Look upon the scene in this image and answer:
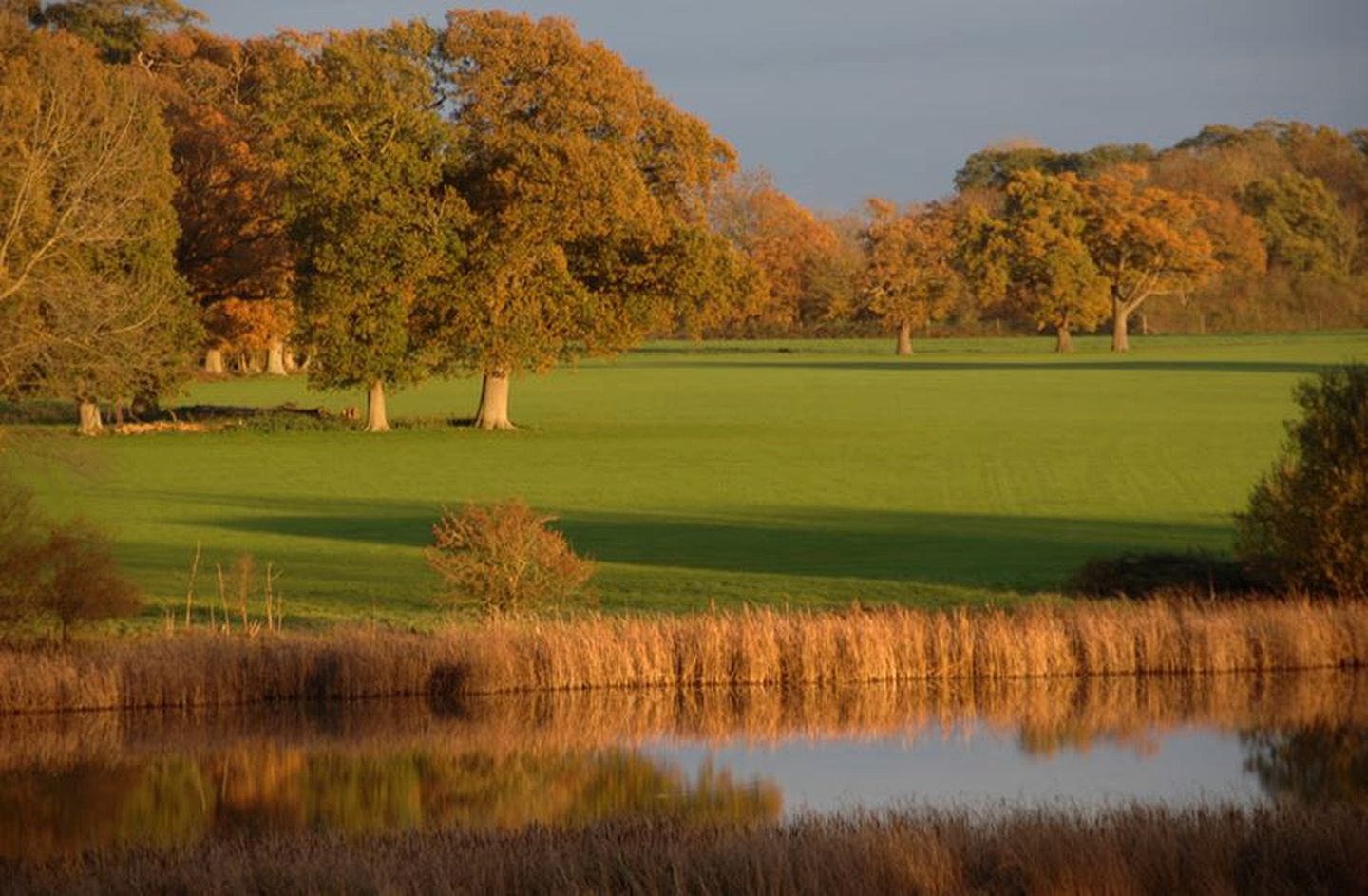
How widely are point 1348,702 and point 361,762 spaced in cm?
994

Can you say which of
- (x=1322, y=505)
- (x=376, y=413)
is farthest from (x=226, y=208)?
(x=1322, y=505)

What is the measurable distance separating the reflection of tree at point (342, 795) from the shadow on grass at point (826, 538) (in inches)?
390

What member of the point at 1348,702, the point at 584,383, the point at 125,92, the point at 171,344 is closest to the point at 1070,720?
the point at 1348,702

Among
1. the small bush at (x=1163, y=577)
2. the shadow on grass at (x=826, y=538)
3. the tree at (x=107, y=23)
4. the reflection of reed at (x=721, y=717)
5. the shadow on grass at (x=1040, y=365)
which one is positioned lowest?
the reflection of reed at (x=721, y=717)

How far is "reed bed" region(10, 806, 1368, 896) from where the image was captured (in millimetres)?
12430

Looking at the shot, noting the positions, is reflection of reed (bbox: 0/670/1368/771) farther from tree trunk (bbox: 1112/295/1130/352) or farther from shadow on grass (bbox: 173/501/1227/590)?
tree trunk (bbox: 1112/295/1130/352)

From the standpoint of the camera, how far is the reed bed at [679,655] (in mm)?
20609

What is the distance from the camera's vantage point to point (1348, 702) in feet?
68.0

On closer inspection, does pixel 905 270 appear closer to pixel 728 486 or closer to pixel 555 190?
pixel 555 190

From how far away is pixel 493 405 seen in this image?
6256 centimetres

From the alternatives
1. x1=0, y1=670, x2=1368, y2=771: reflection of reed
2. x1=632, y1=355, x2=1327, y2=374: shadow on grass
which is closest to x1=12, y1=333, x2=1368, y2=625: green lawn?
x1=0, y1=670, x2=1368, y2=771: reflection of reed

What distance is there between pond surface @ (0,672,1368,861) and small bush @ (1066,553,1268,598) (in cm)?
348

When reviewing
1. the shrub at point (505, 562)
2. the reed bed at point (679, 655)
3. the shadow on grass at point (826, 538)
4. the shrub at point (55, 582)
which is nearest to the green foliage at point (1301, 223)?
the shadow on grass at point (826, 538)

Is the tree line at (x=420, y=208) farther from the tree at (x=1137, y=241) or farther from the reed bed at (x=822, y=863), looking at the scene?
the tree at (x=1137, y=241)
